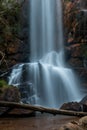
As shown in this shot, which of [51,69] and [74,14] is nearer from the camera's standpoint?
[51,69]

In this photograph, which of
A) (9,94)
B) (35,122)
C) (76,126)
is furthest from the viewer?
(9,94)

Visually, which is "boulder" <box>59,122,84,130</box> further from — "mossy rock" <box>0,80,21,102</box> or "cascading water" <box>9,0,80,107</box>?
"cascading water" <box>9,0,80,107</box>

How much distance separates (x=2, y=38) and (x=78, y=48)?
5.44m

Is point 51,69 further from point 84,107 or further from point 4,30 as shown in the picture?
point 84,107

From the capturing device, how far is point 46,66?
19.6 m

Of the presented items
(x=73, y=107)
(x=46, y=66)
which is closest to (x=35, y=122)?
(x=73, y=107)

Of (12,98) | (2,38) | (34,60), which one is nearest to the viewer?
(12,98)

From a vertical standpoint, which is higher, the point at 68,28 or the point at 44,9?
the point at 44,9

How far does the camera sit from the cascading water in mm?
17484

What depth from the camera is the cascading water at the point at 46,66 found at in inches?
688

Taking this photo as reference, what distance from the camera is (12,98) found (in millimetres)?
Answer: 12844

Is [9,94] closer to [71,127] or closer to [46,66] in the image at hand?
[46,66]

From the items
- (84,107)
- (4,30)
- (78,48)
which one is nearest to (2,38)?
(4,30)

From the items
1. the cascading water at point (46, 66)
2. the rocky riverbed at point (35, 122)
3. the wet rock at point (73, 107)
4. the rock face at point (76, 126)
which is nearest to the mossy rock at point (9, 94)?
the rocky riverbed at point (35, 122)
